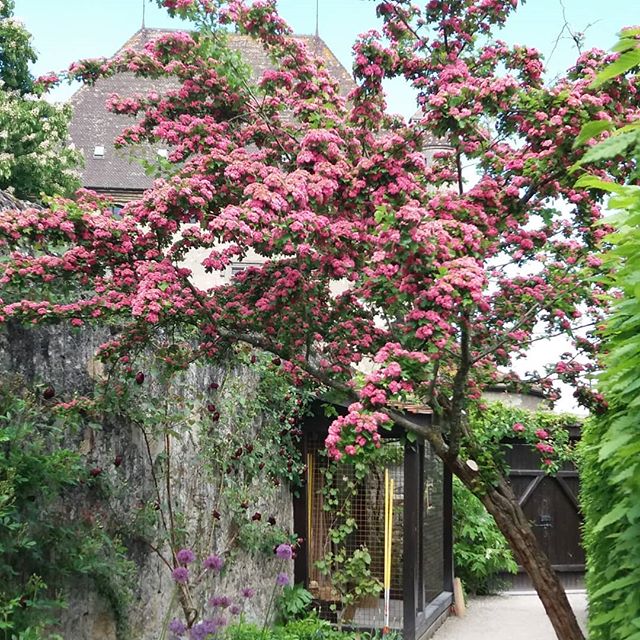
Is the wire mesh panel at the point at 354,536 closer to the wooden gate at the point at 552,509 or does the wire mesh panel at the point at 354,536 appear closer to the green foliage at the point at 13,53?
the wooden gate at the point at 552,509

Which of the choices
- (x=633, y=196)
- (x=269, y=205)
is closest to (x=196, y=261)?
(x=269, y=205)

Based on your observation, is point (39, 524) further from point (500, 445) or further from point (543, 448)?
point (500, 445)

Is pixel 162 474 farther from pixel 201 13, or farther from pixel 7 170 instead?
pixel 7 170

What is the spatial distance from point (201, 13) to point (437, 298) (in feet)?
10.1

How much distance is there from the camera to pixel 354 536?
9.48 m

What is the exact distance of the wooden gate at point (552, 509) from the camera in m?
13.6

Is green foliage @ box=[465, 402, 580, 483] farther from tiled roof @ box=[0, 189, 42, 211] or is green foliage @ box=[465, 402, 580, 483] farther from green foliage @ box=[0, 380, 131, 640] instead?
tiled roof @ box=[0, 189, 42, 211]

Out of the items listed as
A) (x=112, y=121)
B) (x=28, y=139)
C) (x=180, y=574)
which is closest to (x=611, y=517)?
(x=180, y=574)

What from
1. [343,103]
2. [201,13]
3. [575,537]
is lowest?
[575,537]

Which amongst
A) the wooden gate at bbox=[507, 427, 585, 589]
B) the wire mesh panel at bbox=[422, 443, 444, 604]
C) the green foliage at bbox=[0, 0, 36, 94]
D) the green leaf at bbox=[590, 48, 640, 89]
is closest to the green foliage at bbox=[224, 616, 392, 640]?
the wire mesh panel at bbox=[422, 443, 444, 604]

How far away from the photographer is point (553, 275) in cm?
651

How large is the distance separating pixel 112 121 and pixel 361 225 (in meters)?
17.5

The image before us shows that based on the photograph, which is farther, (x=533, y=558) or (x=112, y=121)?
(x=112, y=121)

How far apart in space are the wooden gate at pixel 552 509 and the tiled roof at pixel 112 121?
10649mm
